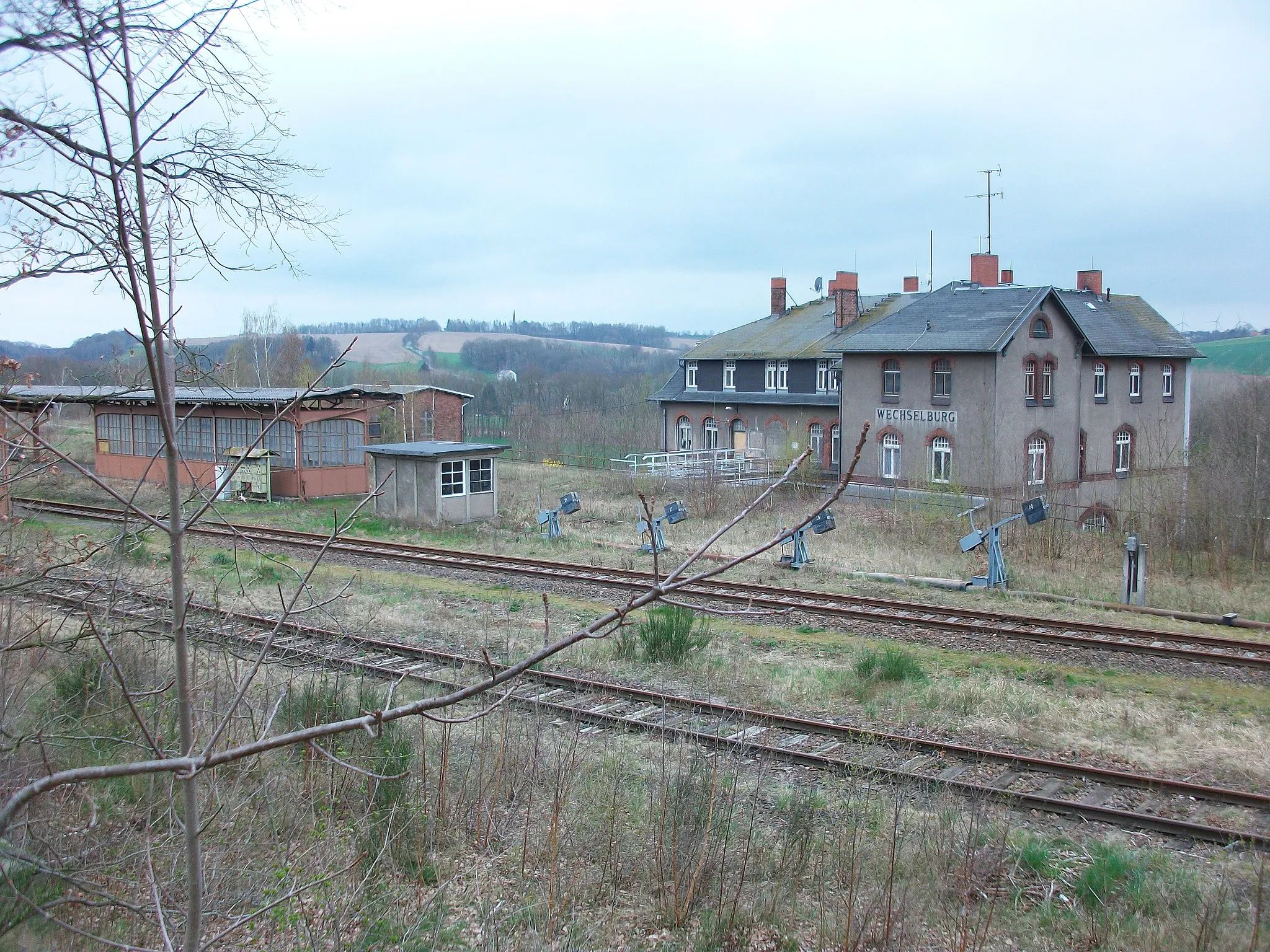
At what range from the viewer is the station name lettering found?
33719mm

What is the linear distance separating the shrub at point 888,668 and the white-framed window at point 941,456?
887 inches

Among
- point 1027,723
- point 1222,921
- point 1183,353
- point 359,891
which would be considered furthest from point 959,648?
point 1183,353

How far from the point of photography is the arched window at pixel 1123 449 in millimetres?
38469

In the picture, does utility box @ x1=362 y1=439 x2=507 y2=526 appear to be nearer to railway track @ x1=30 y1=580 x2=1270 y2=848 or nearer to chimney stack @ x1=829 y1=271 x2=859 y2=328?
railway track @ x1=30 y1=580 x2=1270 y2=848

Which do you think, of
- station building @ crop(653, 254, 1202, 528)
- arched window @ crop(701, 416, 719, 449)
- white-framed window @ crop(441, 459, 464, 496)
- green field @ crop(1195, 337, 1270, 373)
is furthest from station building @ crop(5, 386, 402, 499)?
green field @ crop(1195, 337, 1270, 373)

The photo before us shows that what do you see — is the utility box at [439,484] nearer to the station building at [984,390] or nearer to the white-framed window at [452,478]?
the white-framed window at [452,478]

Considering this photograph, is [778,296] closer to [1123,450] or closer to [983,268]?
[983,268]

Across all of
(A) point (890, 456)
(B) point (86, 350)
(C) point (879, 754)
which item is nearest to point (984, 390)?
(A) point (890, 456)

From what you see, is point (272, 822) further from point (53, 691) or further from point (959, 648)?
point (959, 648)

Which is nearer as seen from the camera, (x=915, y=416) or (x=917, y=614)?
(x=917, y=614)

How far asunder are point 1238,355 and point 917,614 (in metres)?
106

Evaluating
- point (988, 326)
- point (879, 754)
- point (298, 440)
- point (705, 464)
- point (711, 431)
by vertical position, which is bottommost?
point (879, 754)

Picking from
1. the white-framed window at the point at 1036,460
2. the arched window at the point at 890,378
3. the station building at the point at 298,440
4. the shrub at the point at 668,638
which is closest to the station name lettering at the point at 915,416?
the arched window at the point at 890,378

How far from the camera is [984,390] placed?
32.7 m
